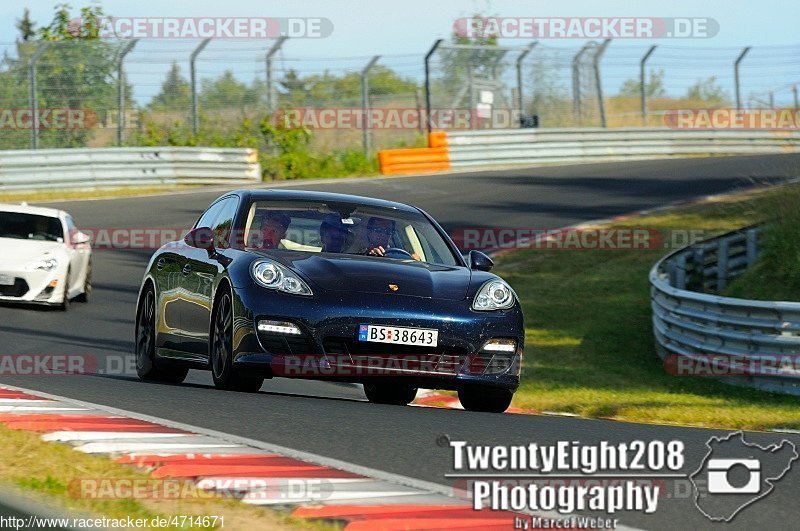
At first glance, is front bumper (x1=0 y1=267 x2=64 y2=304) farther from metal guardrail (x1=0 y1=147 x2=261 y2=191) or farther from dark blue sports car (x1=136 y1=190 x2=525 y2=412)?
metal guardrail (x1=0 y1=147 x2=261 y2=191)

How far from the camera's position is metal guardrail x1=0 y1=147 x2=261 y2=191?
93.7 ft

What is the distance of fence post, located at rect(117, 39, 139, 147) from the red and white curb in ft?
77.5

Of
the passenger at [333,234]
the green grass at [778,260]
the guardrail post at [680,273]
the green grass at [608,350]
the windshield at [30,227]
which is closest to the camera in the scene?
the passenger at [333,234]

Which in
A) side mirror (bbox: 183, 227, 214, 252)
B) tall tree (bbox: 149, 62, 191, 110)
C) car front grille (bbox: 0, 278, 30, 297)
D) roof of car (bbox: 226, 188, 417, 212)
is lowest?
car front grille (bbox: 0, 278, 30, 297)

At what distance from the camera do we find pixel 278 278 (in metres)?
8.62

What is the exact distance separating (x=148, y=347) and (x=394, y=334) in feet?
8.63

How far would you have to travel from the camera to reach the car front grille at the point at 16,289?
1606 cm

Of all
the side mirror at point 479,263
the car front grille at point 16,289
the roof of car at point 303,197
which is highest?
the roof of car at point 303,197

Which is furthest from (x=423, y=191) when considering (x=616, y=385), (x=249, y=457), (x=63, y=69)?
(x=249, y=457)

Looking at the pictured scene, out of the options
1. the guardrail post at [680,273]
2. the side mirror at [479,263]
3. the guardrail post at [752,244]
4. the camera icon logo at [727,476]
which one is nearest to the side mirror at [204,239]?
the side mirror at [479,263]

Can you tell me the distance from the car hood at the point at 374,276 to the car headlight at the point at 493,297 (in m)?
0.10

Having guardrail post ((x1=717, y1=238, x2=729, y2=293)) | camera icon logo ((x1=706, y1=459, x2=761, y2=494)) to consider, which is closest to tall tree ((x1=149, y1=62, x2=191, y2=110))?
guardrail post ((x1=717, y1=238, x2=729, y2=293))

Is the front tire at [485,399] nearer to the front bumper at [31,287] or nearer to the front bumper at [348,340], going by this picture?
the front bumper at [348,340]

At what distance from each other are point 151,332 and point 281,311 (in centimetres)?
220
